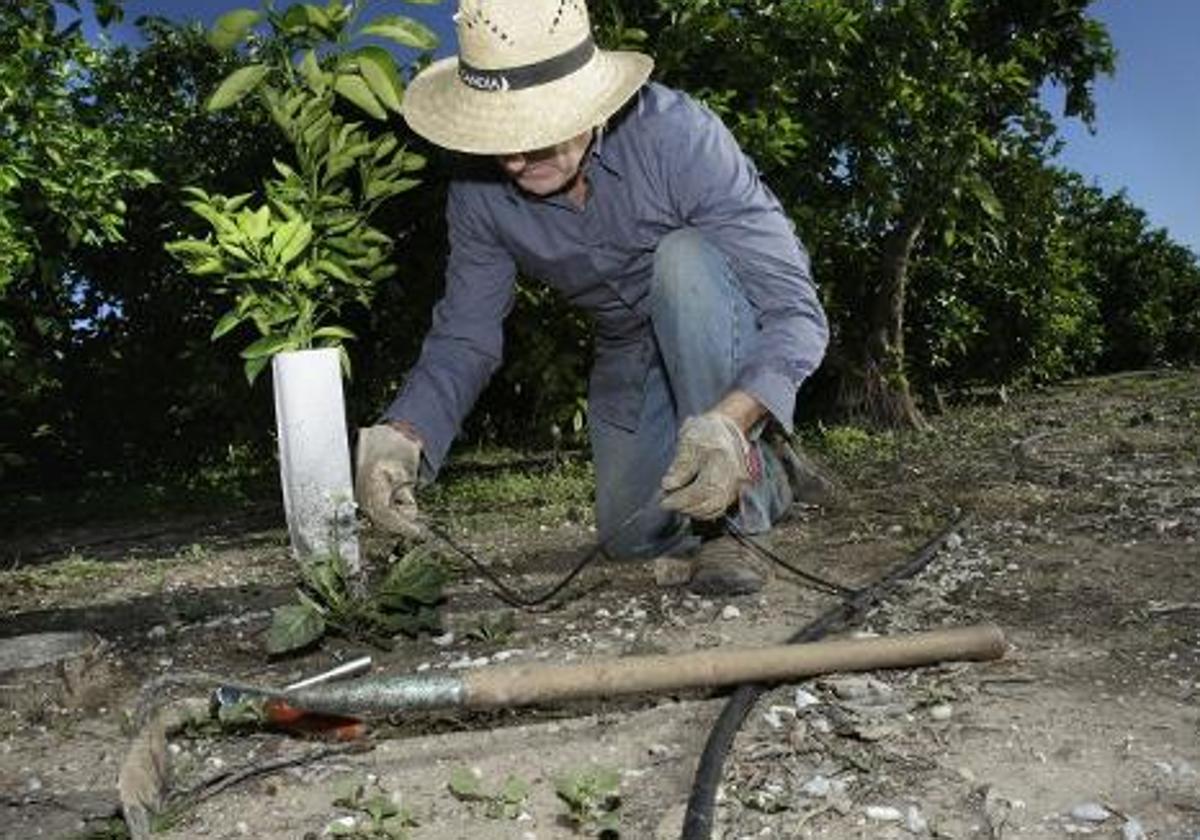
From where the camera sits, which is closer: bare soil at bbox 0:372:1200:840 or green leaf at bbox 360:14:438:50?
bare soil at bbox 0:372:1200:840

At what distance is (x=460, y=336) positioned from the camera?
3191 mm

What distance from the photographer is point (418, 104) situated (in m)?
2.91

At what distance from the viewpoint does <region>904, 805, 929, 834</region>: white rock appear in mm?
1727

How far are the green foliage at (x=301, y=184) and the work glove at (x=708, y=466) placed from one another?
1080 millimetres

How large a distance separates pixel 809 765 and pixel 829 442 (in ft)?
15.6

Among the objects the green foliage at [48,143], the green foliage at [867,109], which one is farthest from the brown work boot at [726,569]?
the green foliage at [48,143]

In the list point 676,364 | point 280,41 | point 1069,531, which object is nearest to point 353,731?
point 676,364

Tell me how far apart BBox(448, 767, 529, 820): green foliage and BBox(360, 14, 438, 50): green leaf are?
203 cm

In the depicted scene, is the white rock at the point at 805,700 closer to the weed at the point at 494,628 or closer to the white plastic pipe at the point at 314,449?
the weed at the point at 494,628

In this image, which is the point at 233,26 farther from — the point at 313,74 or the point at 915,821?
the point at 915,821

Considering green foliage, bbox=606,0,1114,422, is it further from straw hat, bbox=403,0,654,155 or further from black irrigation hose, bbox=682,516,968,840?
black irrigation hose, bbox=682,516,968,840

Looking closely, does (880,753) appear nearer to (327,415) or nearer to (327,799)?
(327,799)

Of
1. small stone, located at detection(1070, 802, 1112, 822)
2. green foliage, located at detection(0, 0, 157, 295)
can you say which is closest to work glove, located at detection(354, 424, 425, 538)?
small stone, located at detection(1070, 802, 1112, 822)

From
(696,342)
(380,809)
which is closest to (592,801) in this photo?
(380,809)
